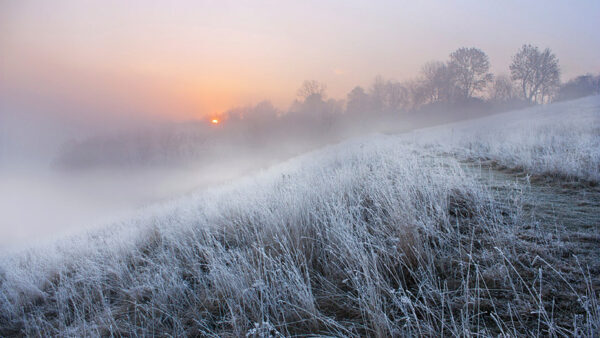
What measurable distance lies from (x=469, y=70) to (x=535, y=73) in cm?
647

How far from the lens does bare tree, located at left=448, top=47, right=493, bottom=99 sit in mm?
29656

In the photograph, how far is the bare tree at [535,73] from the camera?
24.5m

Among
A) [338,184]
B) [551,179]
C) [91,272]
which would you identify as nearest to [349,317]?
[338,184]

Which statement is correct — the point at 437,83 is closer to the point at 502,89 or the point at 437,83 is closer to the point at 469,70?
the point at 469,70

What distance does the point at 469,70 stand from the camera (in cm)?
3014

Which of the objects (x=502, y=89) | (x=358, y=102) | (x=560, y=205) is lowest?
(x=560, y=205)

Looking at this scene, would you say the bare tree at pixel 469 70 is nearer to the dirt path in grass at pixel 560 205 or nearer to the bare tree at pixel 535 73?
the bare tree at pixel 535 73

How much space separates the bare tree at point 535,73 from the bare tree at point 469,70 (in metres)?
3.79

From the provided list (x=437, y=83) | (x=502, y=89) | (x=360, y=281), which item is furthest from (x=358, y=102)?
(x=360, y=281)

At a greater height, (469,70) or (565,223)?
(469,70)

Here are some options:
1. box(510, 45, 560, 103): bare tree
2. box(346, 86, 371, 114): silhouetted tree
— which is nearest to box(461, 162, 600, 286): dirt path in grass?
box(510, 45, 560, 103): bare tree

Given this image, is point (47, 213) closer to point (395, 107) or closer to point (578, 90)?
point (395, 107)

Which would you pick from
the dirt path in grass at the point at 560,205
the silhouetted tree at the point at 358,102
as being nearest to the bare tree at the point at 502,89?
the silhouetted tree at the point at 358,102

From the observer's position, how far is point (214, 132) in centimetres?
4409
